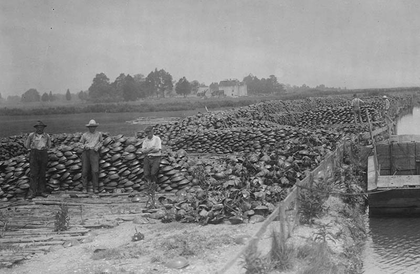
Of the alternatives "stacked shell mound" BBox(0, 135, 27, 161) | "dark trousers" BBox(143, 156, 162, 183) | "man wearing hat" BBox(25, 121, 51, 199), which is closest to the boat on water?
"dark trousers" BBox(143, 156, 162, 183)

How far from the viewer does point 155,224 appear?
9578 mm

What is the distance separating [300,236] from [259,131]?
13.7 m

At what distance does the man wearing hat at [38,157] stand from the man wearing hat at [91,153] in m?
0.96

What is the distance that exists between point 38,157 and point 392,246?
8.96 meters

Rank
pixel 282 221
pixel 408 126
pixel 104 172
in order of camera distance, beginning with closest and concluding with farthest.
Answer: pixel 282 221 → pixel 104 172 → pixel 408 126

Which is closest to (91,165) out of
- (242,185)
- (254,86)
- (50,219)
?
(50,219)

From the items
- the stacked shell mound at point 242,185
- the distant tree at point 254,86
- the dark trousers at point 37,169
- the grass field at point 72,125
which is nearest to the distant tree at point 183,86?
the distant tree at point 254,86

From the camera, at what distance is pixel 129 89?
9038 cm

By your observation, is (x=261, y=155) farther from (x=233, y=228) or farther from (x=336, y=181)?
(x=233, y=228)

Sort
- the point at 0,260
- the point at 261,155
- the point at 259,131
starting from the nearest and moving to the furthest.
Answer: the point at 0,260 < the point at 261,155 < the point at 259,131

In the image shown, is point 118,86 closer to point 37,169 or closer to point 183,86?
point 183,86

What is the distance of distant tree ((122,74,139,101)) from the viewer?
90.2 m

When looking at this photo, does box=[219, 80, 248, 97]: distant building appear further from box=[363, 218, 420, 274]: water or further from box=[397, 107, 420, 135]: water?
box=[363, 218, 420, 274]: water

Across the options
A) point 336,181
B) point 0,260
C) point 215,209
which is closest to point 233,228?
point 215,209
